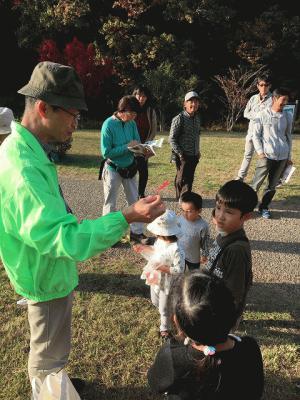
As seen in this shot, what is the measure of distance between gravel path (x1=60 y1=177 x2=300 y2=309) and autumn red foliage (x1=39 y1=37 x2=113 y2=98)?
13.4 m

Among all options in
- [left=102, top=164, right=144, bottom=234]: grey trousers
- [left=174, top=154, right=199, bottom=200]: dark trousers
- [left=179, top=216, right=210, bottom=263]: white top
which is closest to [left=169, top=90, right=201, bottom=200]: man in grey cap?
[left=174, top=154, right=199, bottom=200]: dark trousers

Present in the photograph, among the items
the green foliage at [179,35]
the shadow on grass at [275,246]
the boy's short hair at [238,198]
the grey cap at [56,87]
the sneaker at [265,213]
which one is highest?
the green foliage at [179,35]

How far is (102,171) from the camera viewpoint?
464 cm

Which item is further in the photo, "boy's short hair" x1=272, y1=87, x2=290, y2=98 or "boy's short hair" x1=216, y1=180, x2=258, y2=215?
"boy's short hair" x1=272, y1=87, x2=290, y2=98

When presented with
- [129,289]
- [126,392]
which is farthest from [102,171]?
[126,392]

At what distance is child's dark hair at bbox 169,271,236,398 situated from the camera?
4.87 feet

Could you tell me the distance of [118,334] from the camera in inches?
122

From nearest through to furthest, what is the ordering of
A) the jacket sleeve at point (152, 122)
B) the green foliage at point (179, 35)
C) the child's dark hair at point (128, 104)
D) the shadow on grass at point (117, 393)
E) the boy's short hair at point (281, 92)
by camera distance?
the shadow on grass at point (117, 393), the child's dark hair at point (128, 104), the boy's short hair at point (281, 92), the jacket sleeve at point (152, 122), the green foliage at point (179, 35)

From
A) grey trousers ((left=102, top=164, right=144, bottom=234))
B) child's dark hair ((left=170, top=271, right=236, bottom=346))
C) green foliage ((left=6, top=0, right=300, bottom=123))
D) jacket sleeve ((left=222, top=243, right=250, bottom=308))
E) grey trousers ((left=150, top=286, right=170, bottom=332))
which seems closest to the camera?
child's dark hair ((left=170, top=271, right=236, bottom=346))

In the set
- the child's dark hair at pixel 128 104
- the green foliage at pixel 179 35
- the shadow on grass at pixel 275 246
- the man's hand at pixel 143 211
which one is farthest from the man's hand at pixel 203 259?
the green foliage at pixel 179 35

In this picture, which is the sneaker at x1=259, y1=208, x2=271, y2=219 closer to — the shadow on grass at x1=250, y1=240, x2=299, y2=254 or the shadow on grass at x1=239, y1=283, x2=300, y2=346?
the shadow on grass at x1=250, y1=240, x2=299, y2=254

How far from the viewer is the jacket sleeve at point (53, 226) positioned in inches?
60.7

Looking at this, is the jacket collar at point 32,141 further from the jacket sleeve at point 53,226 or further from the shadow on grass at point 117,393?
the shadow on grass at point 117,393

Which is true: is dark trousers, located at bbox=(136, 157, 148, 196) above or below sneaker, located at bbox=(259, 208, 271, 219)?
above
